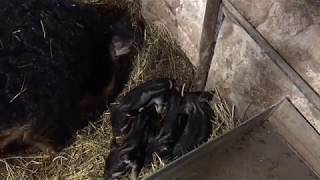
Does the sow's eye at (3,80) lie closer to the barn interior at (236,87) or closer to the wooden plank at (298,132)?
the barn interior at (236,87)

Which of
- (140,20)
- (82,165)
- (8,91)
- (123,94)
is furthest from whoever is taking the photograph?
(140,20)

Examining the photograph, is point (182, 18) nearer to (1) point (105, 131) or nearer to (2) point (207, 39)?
(2) point (207, 39)

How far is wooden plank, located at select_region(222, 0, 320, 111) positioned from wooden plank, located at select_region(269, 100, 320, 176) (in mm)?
122

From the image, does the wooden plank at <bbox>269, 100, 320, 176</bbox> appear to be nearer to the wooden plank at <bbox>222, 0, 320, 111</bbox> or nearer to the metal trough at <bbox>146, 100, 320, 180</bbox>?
the metal trough at <bbox>146, 100, 320, 180</bbox>

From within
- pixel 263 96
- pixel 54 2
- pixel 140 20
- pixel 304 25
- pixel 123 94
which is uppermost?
pixel 54 2

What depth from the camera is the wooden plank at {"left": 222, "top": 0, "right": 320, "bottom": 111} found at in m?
2.17

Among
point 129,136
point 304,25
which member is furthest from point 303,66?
point 129,136

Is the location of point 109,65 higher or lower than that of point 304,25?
higher

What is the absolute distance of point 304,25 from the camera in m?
2.06

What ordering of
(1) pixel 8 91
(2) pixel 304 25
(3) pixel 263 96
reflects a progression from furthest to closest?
1. (3) pixel 263 96
2. (1) pixel 8 91
3. (2) pixel 304 25

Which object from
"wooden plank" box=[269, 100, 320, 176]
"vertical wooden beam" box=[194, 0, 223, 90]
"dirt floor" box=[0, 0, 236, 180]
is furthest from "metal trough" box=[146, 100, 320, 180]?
"vertical wooden beam" box=[194, 0, 223, 90]

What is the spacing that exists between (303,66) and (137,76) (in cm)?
101

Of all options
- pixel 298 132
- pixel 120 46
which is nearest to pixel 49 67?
pixel 120 46

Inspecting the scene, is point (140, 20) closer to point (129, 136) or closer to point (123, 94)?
point (123, 94)
